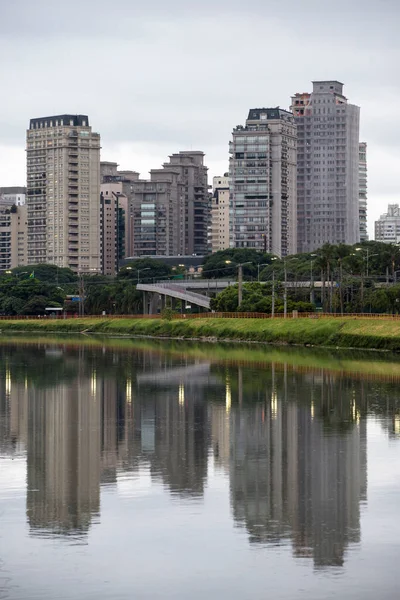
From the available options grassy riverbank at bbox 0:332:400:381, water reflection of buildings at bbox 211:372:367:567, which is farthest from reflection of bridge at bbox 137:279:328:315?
water reflection of buildings at bbox 211:372:367:567

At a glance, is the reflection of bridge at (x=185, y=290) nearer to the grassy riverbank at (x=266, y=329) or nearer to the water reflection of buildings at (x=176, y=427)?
the grassy riverbank at (x=266, y=329)

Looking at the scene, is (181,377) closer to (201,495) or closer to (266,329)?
(201,495)

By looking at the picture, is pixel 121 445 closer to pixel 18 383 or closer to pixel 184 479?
pixel 184 479

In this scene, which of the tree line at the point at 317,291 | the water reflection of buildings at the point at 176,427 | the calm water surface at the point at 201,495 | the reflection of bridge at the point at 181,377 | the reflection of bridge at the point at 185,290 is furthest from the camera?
the reflection of bridge at the point at 185,290

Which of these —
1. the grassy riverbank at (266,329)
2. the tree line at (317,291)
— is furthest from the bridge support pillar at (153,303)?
the grassy riverbank at (266,329)

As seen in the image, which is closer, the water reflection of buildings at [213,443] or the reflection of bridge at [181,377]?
the water reflection of buildings at [213,443]

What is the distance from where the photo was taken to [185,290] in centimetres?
17375

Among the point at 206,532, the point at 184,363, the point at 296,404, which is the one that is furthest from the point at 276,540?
the point at 184,363

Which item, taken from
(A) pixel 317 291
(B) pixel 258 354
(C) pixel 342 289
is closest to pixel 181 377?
(B) pixel 258 354

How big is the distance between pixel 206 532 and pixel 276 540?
5.95ft

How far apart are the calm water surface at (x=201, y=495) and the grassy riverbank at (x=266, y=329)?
43100 millimetres

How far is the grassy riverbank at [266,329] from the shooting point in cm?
10512

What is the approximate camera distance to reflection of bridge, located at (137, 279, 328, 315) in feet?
544

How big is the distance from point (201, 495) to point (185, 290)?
14167 centimetres
